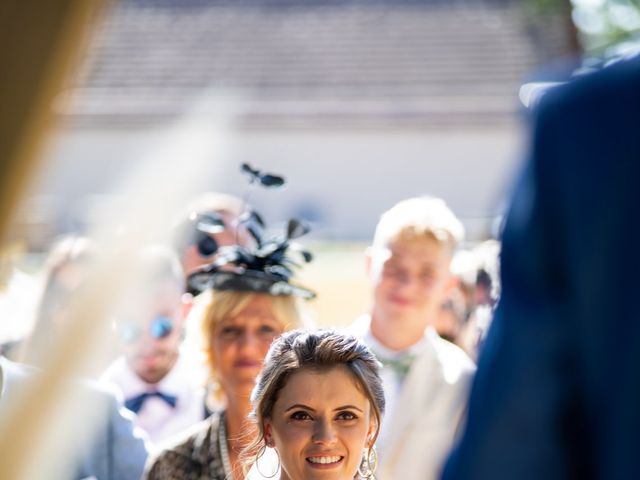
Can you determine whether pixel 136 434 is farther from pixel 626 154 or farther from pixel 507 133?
pixel 507 133

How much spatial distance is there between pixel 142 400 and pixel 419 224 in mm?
1191

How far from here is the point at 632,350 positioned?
43.1 inches

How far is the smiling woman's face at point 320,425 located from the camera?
3256 millimetres

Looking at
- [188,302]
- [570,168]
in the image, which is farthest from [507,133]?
[570,168]

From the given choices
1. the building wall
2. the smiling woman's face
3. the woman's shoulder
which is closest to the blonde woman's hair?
the woman's shoulder

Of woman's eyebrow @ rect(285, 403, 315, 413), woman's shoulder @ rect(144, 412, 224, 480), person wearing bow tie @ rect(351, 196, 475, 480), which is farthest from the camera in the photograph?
person wearing bow tie @ rect(351, 196, 475, 480)

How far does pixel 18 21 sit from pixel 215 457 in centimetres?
291

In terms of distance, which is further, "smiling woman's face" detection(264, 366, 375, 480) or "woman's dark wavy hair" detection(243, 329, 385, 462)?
"woman's dark wavy hair" detection(243, 329, 385, 462)

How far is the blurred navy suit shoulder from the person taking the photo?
1104mm

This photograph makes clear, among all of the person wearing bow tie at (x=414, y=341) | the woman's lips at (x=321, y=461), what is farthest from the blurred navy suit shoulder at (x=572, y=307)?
the person wearing bow tie at (x=414, y=341)

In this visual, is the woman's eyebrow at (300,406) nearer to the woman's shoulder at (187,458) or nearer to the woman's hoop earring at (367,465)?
the woman's hoop earring at (367,465)

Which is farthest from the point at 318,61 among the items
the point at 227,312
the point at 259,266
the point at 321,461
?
the point at 321,461

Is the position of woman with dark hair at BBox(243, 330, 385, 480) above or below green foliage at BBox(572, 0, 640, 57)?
below

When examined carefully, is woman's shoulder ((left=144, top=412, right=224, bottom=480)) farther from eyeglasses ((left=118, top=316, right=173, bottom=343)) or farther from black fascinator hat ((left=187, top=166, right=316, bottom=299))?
eyeglasses ((left=118, top=316, right=173, bottom=343))
